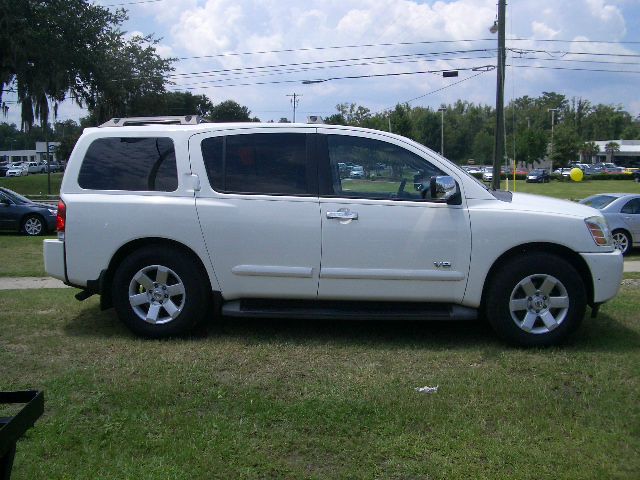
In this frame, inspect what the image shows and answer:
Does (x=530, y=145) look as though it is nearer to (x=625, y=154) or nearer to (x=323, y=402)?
(x=625, y=154)

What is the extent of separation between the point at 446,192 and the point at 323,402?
7.31 ft

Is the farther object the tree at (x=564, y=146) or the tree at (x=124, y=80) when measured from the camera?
the tree at (x=564, y=146)

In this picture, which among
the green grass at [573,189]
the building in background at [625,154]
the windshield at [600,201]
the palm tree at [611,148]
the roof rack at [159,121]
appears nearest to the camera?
the roof rack at [159,121]

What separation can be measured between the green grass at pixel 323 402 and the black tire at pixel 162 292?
17 centimetres

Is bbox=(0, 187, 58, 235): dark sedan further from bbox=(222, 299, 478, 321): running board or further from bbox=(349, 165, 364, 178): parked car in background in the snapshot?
bbox=(349, 165, 364, 178): parked car in background

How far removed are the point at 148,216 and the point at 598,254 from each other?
3822 millimetres

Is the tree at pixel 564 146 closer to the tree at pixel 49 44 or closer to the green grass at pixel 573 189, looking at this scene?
the green grass at pixel 573 189

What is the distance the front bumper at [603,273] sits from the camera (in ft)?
19.3

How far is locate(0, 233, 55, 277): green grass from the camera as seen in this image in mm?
10656

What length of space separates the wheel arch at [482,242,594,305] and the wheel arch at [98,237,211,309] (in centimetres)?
241

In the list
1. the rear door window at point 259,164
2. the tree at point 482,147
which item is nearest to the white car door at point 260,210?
the rear door window at point 259,164

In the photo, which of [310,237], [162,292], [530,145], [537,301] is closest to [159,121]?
[162,292]

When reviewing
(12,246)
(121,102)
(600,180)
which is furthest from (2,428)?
(600,180)

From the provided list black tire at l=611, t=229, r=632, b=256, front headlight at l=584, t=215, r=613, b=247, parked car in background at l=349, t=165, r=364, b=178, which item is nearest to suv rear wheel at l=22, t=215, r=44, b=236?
black tire at l=611, t=229, r=632, b=256
